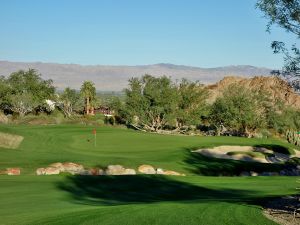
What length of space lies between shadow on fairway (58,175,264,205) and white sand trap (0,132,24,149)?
87.6 feet

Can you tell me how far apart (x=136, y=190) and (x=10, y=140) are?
101ft

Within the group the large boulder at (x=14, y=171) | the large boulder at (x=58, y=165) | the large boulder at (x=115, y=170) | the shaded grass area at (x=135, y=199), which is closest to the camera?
the shaded grass area at (x=135, y=199)

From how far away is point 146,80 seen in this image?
299 feet

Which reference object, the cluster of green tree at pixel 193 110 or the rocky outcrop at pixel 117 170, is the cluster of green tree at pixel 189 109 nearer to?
the cluster of green tree at pixel 193 110

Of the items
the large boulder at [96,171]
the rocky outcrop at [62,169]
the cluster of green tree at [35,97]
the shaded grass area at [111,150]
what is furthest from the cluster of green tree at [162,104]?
the rocky outcrop at [62,169]

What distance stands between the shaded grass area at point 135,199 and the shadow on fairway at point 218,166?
9290mm

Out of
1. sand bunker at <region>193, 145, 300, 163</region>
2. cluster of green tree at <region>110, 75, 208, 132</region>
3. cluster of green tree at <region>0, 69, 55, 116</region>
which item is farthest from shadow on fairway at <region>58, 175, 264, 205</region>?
cluster of green tree at <region>0, 69, 55, 116</region>

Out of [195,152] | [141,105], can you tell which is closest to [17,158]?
[195,152]

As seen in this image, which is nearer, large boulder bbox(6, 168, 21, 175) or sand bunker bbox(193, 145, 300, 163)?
large boulder bbox(6, 168, 21, 175)

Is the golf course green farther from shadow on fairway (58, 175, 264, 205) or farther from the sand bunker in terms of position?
the sand bunker

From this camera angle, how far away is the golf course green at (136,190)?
15953mm

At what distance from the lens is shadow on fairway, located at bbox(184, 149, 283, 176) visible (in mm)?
43438

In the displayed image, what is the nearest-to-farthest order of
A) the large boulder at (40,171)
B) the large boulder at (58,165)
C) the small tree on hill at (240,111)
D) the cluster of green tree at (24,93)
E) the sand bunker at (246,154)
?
the large boulder at (40,171)
the large boulder at (58,165)
the sand bunker at (246,154)
the small tree on hill at (240,111)
the cluster of green tree at (24,93)

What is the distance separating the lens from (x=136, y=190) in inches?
1021
